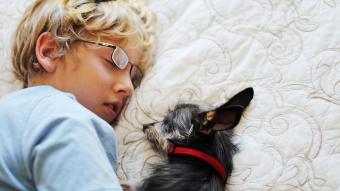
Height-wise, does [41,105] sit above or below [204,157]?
above

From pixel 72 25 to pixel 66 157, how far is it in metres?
0.49

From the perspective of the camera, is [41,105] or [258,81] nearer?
[41,105]

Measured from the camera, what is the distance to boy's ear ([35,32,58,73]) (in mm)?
1303

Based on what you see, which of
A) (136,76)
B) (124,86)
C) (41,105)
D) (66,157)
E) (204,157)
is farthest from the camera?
(136,76)

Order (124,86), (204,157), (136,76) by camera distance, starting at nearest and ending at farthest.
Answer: (204,157) < (124,86) < (136,76)

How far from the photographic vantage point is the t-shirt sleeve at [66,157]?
0.96 meters

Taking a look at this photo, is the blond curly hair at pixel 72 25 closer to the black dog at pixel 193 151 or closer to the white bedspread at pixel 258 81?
the white bedspread at pixel 258 81

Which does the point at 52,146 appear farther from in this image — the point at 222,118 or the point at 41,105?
the point at 222,118

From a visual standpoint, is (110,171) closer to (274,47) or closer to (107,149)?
(107,149)

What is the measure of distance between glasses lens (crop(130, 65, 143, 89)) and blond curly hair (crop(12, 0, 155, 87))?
20 mm

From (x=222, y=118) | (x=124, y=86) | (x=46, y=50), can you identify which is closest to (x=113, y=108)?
(x=124, y=86)

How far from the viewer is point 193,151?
1225 millimetres

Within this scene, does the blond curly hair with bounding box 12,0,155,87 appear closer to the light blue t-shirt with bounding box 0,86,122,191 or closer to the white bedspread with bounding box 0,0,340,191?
the white bedspread with bounding box 0,0,340,191

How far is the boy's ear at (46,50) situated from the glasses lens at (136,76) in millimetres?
259
